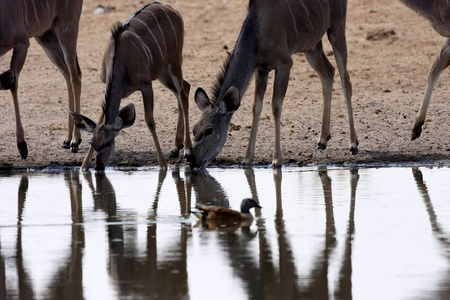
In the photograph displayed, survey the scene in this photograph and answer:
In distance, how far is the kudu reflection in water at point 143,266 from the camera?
4.62 metres

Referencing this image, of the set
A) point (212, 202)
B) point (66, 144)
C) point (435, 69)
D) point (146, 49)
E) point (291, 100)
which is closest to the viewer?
point (212, 202)

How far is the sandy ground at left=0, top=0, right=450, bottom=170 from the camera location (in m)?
9.70

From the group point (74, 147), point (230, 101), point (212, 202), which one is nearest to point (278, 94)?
point (230, 101)

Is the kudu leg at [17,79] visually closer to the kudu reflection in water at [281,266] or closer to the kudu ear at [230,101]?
the kudu ear at [230,101]

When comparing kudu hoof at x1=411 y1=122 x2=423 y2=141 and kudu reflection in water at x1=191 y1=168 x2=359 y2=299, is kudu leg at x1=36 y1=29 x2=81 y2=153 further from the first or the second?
kudu reflection in water at x1=191 y1=168 x2=359 y2=299

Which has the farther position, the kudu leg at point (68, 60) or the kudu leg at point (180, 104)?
the kudu leg at point (68, 60)

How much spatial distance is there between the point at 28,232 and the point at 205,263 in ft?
4.49

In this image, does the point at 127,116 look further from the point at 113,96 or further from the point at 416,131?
the point at 416,131

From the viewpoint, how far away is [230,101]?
856cm

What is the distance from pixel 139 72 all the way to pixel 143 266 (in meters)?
4.18

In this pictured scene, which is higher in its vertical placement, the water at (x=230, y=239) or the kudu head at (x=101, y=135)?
the kudu head at (x=101, y=135)

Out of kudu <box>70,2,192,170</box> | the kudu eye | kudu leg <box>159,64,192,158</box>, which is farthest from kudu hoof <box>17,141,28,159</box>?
the kudu eye

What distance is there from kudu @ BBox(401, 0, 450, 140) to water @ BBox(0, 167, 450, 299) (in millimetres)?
1530

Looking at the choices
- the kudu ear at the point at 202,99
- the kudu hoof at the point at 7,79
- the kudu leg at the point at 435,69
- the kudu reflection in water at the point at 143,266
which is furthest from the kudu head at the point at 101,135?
the kudu leg at the point at 435,69
